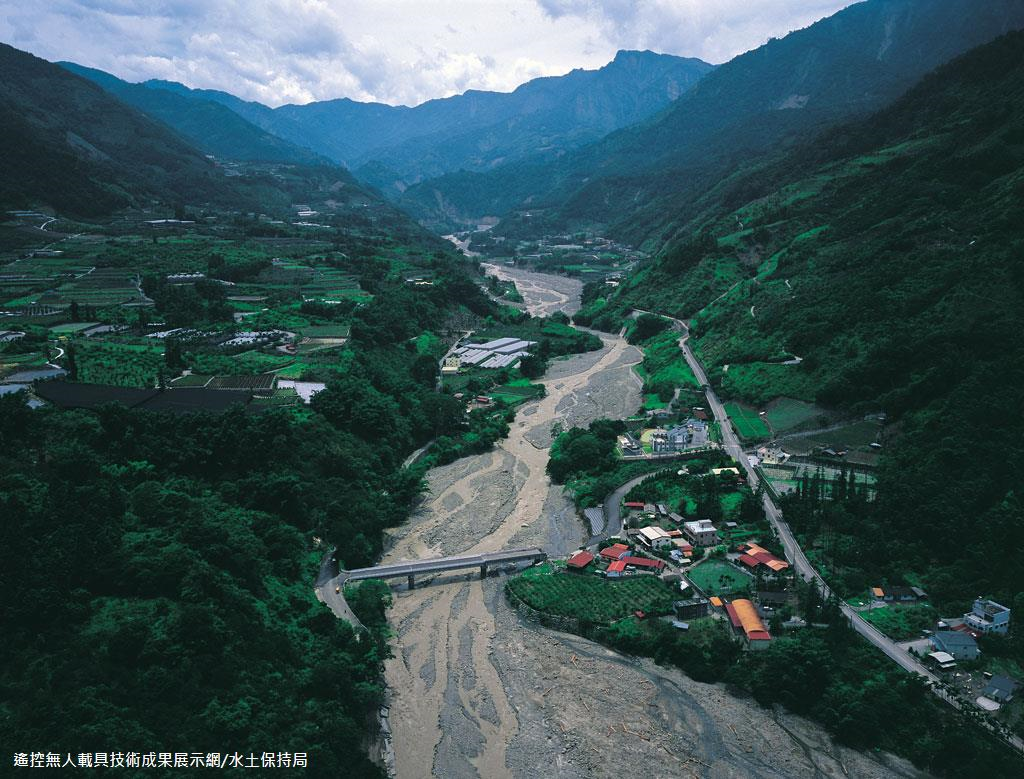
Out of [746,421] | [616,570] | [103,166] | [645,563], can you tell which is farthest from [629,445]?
[103,166]

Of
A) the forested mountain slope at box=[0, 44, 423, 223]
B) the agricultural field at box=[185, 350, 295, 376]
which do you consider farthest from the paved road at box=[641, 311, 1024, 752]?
the forested mountain slope at box=[0, 44, 423, 223]

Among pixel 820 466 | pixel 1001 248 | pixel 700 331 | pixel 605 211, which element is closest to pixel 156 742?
pixel 820 466

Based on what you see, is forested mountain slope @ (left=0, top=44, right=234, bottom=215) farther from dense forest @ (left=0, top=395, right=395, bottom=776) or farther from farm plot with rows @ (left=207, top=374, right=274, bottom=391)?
dense forest @ (left=0, top=395, right=395, bottom=776)

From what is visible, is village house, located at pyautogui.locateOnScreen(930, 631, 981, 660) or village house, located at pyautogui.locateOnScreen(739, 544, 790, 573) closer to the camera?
village house, located at pyautogui.locateOnScreen(930, 631, 981, 660)

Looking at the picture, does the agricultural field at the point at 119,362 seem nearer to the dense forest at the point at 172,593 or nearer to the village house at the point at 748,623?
the dense forest at the point at 172,593

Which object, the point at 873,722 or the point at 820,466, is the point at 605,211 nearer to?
the point at 820,466

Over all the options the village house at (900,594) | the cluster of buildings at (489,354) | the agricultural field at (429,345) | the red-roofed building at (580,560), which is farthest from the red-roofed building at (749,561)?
the agricultural field at (429,345)
